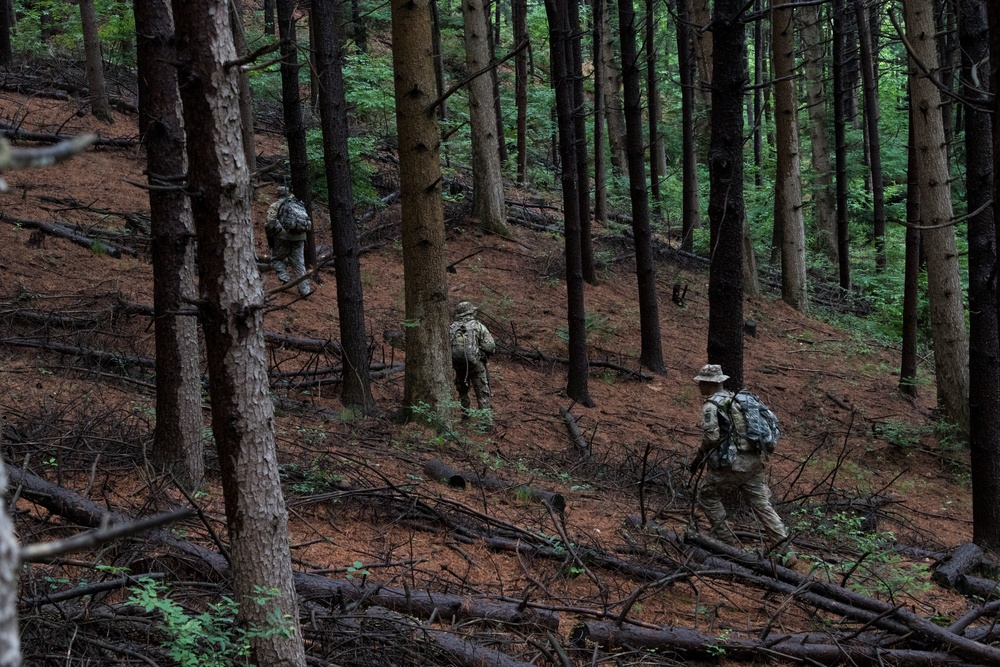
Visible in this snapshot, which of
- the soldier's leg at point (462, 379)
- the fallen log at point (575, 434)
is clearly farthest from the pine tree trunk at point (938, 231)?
the soldier's leg at point (462, 379)

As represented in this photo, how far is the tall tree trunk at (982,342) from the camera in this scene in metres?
8.84

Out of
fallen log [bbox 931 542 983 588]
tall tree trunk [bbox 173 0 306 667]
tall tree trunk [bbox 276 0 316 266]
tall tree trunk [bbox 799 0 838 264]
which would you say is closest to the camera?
tall tree trunk [bbox 173 0 306 667]

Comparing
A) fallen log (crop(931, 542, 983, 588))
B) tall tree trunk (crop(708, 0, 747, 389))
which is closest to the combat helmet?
tall tree trunk (crop(708, 0, 747, 389))

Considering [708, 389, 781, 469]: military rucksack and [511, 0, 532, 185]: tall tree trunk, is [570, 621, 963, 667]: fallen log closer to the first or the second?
[708, 389, 781, 469]: military rucksack

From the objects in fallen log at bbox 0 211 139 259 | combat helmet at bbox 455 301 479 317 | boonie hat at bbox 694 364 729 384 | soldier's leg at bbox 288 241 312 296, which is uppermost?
fallen log at bbox 0 211 139 259

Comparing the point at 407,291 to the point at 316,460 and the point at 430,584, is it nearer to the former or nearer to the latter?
the point at 316,460

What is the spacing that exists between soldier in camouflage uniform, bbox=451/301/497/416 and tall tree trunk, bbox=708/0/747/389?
449cm

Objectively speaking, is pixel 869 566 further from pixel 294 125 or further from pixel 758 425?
pixel 294 125

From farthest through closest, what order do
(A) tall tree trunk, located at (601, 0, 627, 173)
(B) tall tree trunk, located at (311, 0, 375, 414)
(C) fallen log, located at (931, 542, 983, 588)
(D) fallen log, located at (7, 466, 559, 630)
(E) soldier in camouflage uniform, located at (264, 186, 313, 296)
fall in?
1. (A) tall tree trunk, located at (601, 0, 627, 173)
2. (E) soldier in camouflage uniform, located at (264, 186, 313, 296)
3. (B) tall tree trunk, located at (311, 0, 375, 414)
4. (C) fallen log, located at (931, 542, 983, 588)
5. (D) fallen log, located at (7, 466, 559, 630)

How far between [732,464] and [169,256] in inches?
218

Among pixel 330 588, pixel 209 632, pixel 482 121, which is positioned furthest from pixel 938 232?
pixel 209 632

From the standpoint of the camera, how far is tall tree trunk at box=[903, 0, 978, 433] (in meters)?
12.0

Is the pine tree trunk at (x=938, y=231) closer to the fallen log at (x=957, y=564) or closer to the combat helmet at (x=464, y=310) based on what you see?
the fallen log at (x=957, y=564)

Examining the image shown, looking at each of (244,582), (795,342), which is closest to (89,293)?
(244,582)
